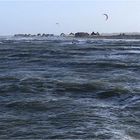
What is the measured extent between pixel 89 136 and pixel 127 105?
184 inches

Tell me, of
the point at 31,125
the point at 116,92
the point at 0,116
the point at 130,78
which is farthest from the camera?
the point at 130,78

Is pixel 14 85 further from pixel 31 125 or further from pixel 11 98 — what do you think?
pixel 31 125

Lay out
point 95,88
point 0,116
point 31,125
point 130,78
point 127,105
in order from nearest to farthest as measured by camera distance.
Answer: point 31,125 → point 0,116 → point 127,105 → point 95,88 → point 130,78

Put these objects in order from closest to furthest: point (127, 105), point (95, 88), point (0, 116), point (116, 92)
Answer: point (0, 116) < point (127, 105) < point (116, 92) < point (95, 88)

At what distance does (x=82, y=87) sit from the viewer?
65.0 feet

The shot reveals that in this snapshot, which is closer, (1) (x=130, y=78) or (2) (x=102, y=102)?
(2) (x=102, y=102)

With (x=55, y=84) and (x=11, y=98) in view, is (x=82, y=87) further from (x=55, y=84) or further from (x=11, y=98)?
(x=11, y=98)

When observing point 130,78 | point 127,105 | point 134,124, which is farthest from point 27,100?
point 130,78

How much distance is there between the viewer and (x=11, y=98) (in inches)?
650

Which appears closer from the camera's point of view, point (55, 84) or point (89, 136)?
point (89, 136)

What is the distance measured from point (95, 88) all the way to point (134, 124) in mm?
7156

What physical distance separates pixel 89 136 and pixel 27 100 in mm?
5320

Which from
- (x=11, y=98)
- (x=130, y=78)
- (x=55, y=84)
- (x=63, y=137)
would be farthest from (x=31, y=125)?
(x=130, y=78)

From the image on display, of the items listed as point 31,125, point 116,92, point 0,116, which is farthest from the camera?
point 116,92
